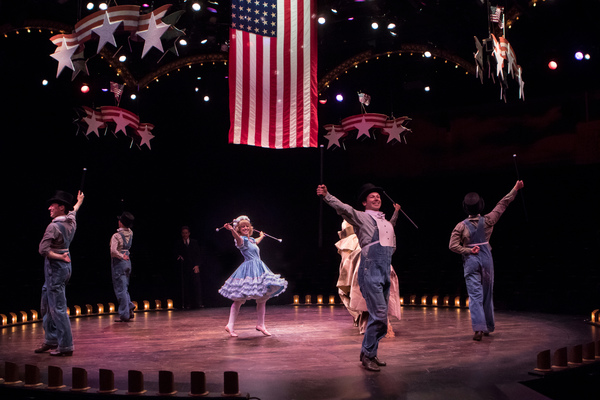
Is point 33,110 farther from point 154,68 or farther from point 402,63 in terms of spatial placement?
point 402,63

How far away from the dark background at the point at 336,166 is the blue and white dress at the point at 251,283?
450 cm

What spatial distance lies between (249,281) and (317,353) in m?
1.61

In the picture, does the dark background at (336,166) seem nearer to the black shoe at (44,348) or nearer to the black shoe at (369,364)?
the black shoe at (44,348)

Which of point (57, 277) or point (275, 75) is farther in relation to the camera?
point (275, 75)

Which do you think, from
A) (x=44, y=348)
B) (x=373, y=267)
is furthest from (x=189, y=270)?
(x=373, y=267)

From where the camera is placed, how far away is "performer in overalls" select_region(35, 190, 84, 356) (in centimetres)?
646

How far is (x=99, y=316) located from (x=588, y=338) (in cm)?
792

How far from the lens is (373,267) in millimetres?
5609

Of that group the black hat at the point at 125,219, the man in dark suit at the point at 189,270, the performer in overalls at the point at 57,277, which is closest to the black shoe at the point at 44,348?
the performer in overalls at the point at 57,277

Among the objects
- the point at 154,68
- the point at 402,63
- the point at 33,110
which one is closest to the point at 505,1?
the point at 402,63

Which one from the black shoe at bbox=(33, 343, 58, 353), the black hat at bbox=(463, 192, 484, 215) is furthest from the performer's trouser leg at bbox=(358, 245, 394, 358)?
the black shoe at bbox=(33, 343, 58, 353)

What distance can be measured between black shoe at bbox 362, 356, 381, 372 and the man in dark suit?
722 cm

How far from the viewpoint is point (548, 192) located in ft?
42.5

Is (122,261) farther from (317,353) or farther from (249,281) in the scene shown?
(317,353)
